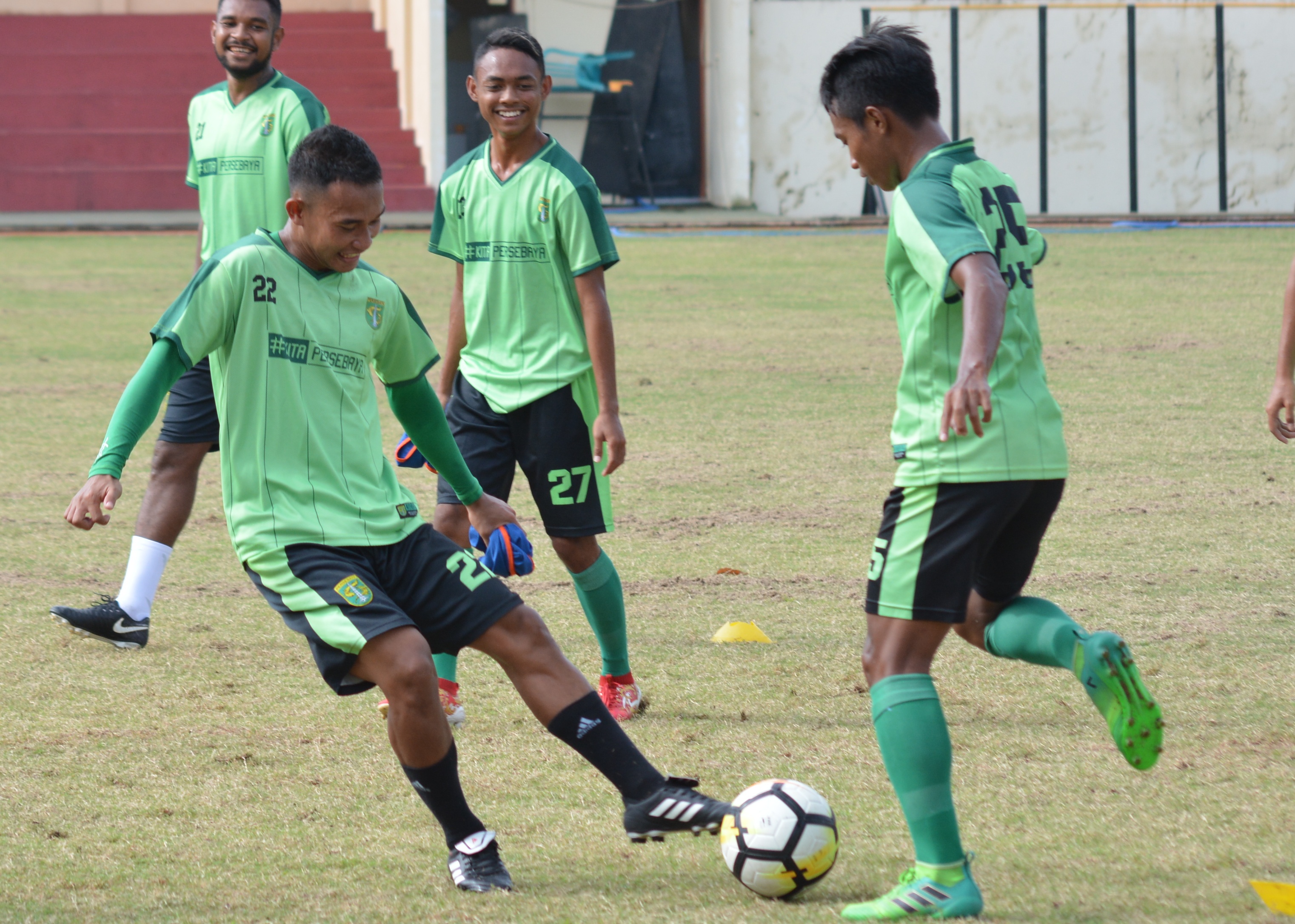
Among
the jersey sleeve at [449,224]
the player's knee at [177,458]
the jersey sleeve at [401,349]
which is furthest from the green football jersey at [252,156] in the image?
the jersey sleeve at [401,349]

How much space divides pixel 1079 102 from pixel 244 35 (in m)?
23.1

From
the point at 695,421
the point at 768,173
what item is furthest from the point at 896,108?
the point at 768,173

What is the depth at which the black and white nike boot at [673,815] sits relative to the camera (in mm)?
3209

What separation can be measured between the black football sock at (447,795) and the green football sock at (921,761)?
885 mm

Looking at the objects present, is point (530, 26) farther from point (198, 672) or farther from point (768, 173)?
point (198, 672)

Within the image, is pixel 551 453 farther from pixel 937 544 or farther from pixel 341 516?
pixel 937 544

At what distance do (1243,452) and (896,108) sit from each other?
5257 millimetres

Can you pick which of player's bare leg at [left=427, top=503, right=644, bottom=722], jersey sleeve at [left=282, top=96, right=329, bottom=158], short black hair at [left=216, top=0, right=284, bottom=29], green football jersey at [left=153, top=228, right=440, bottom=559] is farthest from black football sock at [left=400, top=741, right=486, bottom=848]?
short black hair at [left=216, top=0, right=284, bottom=29]

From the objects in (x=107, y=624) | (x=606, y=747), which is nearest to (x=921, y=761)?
(x=606, y=747)

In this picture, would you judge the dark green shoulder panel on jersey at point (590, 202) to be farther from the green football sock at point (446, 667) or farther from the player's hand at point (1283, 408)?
the player's hand at point (1283, 408)

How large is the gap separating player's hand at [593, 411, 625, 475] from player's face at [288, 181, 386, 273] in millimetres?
1124

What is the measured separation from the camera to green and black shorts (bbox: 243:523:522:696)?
3.10 m

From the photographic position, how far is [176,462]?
5117 mm

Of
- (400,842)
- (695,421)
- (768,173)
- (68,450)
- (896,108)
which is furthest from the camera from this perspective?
(768,173)
